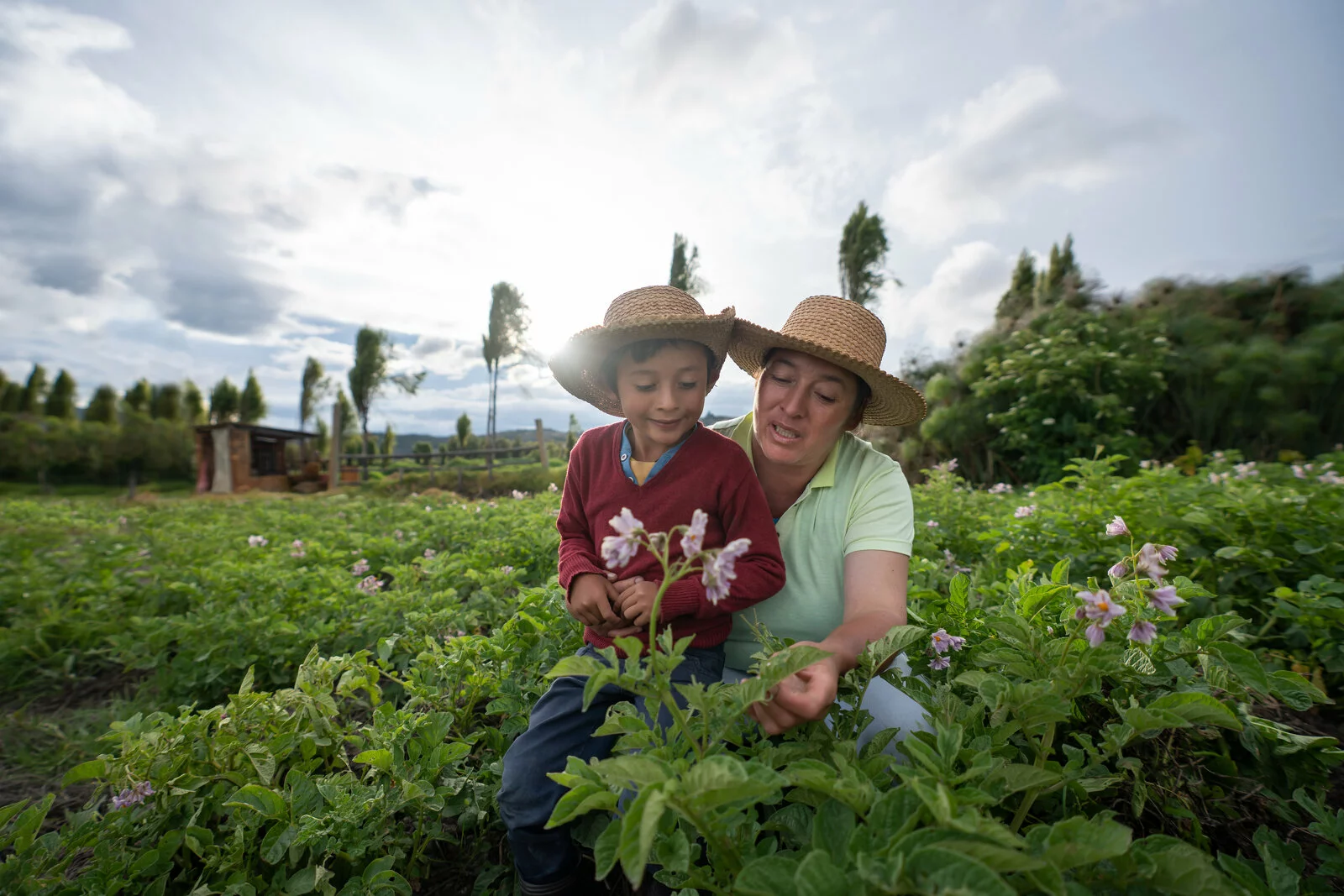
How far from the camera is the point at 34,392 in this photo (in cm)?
3186

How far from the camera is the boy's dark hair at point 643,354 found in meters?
1.74

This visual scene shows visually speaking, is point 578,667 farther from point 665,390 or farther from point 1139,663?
point 1139,663

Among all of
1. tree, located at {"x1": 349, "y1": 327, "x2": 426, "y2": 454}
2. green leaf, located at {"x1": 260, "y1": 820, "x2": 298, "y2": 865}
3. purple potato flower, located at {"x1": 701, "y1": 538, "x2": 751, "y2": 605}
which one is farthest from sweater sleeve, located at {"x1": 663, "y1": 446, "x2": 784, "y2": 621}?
tree, located at {"x1": 349, "y1": 327, "x2": 426, "y2": 454}

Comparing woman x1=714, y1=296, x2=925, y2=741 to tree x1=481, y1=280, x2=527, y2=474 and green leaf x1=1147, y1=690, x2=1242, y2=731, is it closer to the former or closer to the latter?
green leaf x1=1147, y1=690, x2=1242, y2=731

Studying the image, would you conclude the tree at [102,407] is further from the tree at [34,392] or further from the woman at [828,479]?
the woman at [828,479]

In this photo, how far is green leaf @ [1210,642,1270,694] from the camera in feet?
3.99

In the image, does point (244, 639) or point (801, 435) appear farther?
point (244, 639)

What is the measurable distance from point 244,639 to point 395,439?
49073mm

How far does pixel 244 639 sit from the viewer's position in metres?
2.74

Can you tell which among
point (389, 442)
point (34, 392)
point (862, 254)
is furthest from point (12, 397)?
point (862, 254)

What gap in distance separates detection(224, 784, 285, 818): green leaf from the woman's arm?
1165mm

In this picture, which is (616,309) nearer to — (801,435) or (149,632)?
(801,435)

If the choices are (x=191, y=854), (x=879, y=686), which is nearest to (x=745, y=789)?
(x=879, y=686)

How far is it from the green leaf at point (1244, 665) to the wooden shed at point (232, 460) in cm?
2128
